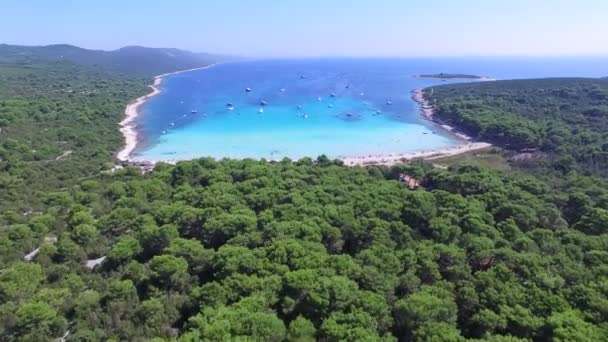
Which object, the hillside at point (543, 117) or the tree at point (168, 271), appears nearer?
the tree at point (168, 271)

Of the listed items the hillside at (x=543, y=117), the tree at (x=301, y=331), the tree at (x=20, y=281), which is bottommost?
the tree at (x=20, y=281)

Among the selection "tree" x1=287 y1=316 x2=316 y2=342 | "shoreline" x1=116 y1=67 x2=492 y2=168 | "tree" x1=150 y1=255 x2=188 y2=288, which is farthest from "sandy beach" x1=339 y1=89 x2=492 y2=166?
"tree" x1=287 y1=316 x2=316 y2=342

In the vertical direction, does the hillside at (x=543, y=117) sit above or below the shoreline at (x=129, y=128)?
above

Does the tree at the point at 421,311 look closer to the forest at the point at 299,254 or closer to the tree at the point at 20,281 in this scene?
the forest at the point at 299,254

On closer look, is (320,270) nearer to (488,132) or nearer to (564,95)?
(488,132)

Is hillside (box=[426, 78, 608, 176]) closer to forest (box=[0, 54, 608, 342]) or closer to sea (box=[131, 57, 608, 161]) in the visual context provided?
sea (box=[131, 57, 608, 161])

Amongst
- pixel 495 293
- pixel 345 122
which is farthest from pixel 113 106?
pixel 495 293

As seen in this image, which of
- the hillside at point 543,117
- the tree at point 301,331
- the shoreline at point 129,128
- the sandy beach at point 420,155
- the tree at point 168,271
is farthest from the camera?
the shoreline at point 129,128

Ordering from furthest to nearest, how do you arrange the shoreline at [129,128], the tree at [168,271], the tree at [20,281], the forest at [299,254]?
1. the shoreline at [129,128]
2. the tree at [168,271]
3. the tree at [20,281]
4. the forest at [299,254]

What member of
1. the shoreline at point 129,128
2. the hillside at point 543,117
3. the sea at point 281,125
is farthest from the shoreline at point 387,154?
the hillside at point 543,117

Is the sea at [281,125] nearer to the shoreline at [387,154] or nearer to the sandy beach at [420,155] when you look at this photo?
the shoreline at [387,154]
